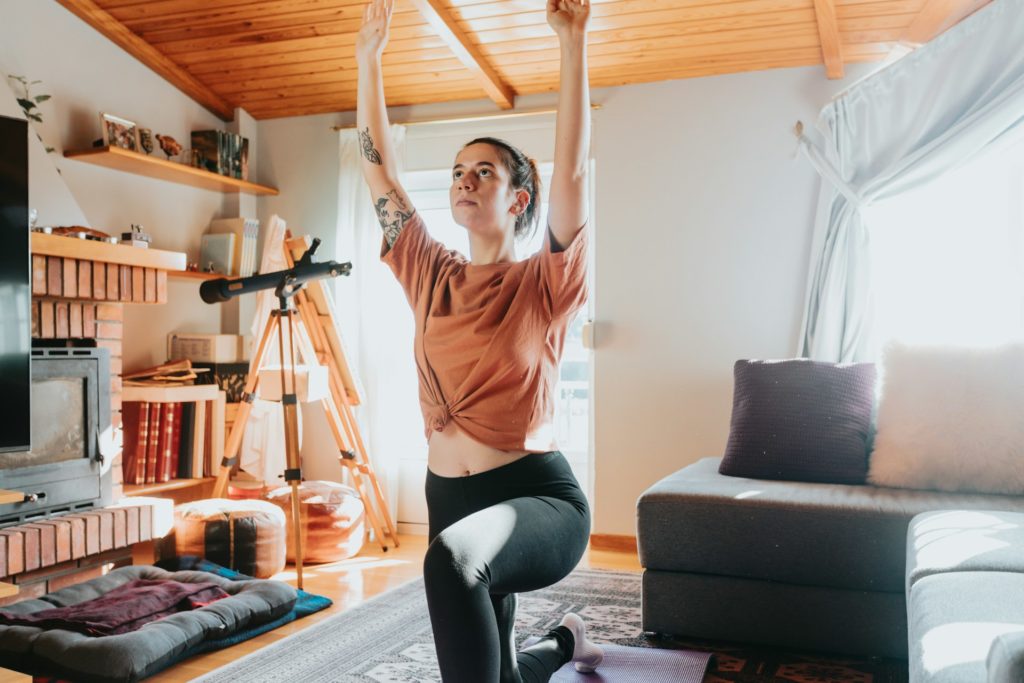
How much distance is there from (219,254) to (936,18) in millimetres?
3521

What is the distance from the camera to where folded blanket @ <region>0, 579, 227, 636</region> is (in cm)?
283

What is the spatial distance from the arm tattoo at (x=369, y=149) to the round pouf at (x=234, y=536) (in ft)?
7.81

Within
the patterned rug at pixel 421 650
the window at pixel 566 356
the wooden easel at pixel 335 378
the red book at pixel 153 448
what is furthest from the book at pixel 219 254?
the patterned rug at pixel 421 650

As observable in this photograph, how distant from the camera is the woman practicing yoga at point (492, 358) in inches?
55.2

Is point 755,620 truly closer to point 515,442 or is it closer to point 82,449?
point 515,442

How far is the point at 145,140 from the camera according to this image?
4.45 meters

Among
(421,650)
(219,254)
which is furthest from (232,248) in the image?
(421,650)

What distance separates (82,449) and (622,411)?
2.34 metres

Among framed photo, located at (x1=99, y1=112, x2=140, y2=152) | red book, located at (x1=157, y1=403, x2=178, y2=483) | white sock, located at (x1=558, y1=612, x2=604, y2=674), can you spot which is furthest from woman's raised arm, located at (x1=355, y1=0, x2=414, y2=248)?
red book, located at (x1=157, y1=403, x2=178, y2=483)

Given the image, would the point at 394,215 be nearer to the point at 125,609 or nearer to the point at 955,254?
the point at 125,609

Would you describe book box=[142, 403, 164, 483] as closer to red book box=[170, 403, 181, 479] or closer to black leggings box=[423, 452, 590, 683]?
red book box=[170, 403, 181, 479]

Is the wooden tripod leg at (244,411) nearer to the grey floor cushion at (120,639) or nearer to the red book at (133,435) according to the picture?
the red book at (133,435)

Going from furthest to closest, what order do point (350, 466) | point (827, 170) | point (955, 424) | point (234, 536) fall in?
point (350, 466)
point (827, 170)
point (234, 536)
point (955, 424)

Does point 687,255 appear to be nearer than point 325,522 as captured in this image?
No
